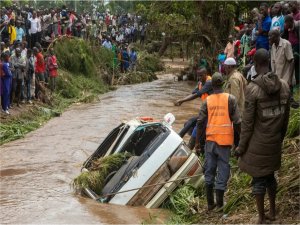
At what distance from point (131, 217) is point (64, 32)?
59.9 feet

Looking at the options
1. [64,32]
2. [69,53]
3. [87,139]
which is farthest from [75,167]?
[64,32]

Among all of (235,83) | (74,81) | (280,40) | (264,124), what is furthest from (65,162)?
(74,81)

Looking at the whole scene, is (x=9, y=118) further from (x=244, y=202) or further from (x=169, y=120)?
(x=244, y=202)

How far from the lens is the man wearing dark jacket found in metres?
5.31

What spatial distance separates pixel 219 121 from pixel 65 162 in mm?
5563

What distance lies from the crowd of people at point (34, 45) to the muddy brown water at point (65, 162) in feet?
4.40

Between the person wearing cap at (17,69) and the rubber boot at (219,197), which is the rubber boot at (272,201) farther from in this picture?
the person wearing cap at (17,69)

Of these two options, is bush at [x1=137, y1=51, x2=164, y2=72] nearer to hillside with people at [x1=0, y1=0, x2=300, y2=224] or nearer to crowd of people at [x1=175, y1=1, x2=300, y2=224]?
Result: hillside with people at [x1=0, y1=0, x2=300, y2=224]

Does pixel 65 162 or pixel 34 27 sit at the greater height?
pixel 34 27

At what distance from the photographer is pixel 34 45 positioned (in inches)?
846

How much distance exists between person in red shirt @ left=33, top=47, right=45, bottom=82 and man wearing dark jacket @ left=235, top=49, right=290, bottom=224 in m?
13.2

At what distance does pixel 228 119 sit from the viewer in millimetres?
6422

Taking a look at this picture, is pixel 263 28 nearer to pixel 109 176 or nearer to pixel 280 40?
pixel 280 40

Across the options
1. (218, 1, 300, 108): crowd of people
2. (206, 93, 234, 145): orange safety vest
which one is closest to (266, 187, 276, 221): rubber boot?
(206, 93, 234, 145): orange safety vest
